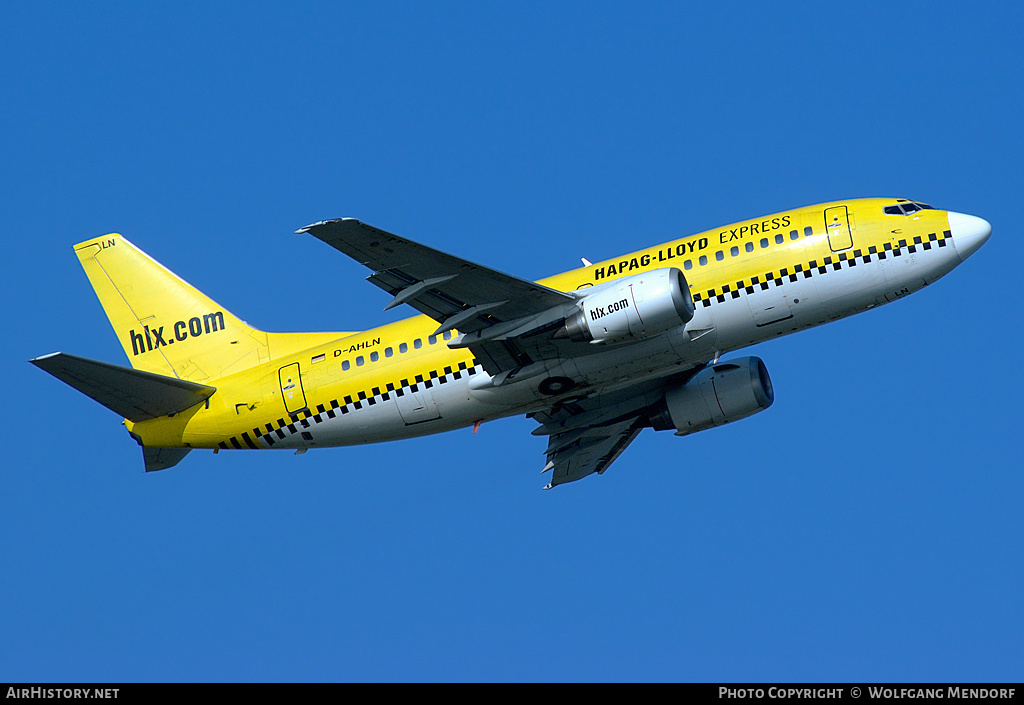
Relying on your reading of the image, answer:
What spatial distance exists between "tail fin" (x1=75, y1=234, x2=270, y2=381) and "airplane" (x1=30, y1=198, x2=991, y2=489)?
5.6 inches

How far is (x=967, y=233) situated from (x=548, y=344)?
13582 millimetres

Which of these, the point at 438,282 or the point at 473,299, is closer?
the point at 438,282

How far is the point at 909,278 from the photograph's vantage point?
3800 cm

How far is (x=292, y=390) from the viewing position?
41719 mm

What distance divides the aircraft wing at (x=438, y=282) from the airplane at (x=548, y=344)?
53 mm

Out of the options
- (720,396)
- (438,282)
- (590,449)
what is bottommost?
(590,449)

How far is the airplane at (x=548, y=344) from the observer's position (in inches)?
1453

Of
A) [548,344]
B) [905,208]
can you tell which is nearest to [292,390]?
[548,344]

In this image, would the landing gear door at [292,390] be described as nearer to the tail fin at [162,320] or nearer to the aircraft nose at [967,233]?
the tail fin at [162,320]

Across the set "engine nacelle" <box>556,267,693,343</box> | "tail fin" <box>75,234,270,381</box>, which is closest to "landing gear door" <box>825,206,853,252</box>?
"engine nacelle" <box>556,267,693,343</box>

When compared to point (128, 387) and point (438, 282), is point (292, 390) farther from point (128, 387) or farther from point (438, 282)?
point (438, 282)
